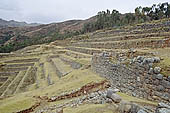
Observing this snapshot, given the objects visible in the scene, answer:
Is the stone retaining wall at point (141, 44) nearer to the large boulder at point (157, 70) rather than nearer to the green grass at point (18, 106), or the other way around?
the large boulder at point (157, 70)

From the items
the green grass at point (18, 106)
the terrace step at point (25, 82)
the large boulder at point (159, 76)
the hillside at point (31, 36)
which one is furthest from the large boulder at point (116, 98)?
the hillside at point (31, 36)

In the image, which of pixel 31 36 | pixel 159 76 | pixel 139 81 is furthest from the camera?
pixel 31 36

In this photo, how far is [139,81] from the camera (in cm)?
518

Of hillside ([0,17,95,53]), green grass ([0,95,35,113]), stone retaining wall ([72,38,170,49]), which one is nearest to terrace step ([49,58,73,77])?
green grass ([0,95,35,113])

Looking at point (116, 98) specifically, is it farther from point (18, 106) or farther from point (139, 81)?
point (18, 106)

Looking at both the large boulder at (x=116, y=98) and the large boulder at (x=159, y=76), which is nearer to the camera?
the large boulder at (x=159, y=76)

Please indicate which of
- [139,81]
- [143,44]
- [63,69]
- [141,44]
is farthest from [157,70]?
[63,69]

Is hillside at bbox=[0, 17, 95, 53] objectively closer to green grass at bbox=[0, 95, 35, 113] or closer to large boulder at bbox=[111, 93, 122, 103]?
green grass at bbox=[0, 95, 35, 113]

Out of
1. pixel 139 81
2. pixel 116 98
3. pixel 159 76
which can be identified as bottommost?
pixel 116 98

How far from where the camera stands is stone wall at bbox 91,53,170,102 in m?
4.17

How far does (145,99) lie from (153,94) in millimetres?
442

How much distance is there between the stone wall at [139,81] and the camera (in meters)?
4.17

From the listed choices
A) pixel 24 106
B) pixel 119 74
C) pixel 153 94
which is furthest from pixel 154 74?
pixel 24 106

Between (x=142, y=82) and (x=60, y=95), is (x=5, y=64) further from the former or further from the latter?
(x=142, y=82)
